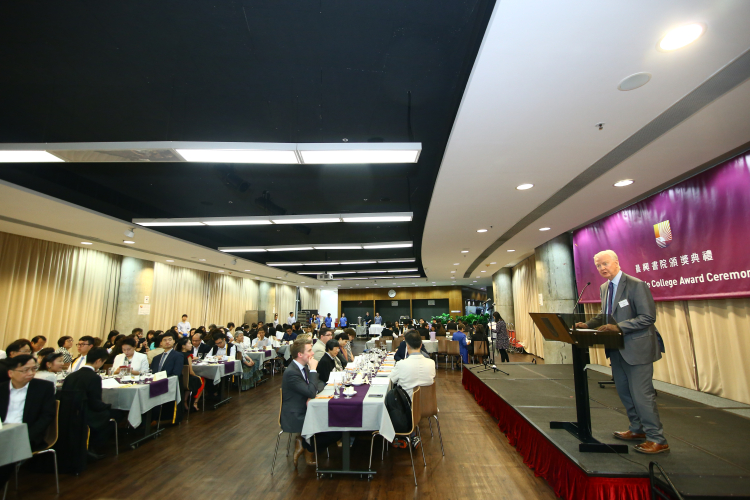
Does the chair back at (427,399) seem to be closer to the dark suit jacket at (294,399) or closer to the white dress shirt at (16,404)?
the dark suit jacket at (294,399)

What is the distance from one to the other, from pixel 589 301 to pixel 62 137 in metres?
9.91

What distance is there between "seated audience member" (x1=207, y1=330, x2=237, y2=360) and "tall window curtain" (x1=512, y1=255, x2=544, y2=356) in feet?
29.5

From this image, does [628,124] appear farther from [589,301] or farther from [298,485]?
[589,301]

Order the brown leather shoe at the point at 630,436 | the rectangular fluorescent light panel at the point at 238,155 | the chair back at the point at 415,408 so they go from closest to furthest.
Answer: the brown leather shoe at the point at 630,436 < the rectangular fluorescent light panel at the point at 238,155 < the chair back at the point at 415,408

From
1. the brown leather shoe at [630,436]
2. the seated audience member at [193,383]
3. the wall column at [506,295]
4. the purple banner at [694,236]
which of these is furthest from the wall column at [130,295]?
the wall column at [506,295]

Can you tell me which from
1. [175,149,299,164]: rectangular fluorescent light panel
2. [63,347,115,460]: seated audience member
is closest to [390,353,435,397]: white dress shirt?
[175,149,299,164]: rectangular fluorescent light panel

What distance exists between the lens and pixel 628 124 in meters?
3.38

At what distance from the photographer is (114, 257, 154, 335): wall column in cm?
1066

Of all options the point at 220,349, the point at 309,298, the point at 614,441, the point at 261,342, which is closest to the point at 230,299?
the point at 261,342

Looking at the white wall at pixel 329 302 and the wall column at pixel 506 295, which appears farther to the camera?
the white wall at pixel 329 302

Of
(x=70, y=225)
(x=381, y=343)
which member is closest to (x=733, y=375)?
(x=381, y=343)

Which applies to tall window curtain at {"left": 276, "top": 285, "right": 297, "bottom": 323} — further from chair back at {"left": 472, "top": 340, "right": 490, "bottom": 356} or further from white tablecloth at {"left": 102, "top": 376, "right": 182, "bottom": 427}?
white tablecloth at {"left": 102, "top": 376, "right": 182, "bottom": 427}

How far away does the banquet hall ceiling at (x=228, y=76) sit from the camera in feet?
9.45

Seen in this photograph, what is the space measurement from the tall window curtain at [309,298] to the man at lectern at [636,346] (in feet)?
78.2
